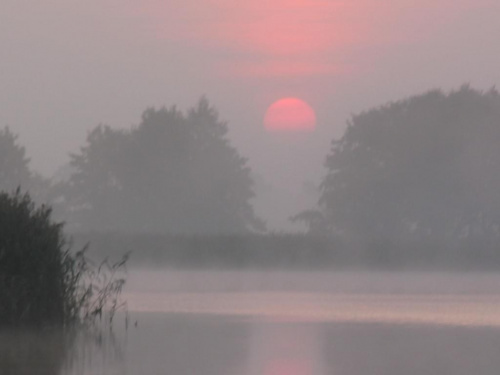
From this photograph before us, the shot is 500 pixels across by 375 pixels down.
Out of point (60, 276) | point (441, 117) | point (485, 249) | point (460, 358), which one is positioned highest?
point (441, 117)

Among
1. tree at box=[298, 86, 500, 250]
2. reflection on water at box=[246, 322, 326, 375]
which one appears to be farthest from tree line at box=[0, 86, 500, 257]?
reflection on water at box=[246, 322, 326, 375]

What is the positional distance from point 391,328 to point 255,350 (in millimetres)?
3340

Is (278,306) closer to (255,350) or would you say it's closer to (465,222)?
(255,350)

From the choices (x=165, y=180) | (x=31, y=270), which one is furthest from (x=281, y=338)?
(x=165, y=180)

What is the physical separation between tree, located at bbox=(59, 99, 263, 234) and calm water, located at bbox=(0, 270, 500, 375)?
3259cm

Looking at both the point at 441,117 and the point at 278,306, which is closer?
the point at 278,306

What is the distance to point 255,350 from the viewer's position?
13.4m

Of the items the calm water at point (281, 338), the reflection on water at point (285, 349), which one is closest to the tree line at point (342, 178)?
the calm water at point (281, 338)

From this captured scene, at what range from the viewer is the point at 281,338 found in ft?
48.7

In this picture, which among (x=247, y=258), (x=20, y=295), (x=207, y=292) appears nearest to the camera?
(x=20, y=295)

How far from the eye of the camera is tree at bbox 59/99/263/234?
190ft

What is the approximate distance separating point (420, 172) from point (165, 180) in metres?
13.0

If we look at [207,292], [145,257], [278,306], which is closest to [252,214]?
[145,257]

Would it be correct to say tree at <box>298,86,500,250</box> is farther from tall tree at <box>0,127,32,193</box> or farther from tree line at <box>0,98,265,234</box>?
tall tree at <box>0,127,32,193</box>
